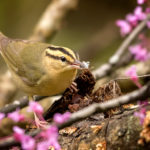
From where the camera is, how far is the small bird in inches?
147

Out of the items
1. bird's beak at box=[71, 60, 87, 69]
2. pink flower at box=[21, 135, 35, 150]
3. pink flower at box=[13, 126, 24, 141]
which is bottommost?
pink flower at box=[21, 135, 35, 150]

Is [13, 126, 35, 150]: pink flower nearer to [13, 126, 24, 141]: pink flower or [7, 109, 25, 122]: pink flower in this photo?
[13, 126, 24, 141]: pink flower

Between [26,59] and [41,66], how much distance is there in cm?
33

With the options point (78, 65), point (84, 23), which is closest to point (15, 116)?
point (78, 65)

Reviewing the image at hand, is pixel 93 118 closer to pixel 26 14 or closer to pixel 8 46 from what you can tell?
pixel 8 46

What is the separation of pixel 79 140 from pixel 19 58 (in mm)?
1735

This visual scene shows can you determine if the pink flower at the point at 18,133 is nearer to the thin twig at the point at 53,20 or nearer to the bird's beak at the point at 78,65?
the bird's beak at the point at 78,65

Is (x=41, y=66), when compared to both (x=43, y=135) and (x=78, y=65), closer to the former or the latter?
(x=78, y=65)

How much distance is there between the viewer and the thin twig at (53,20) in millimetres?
6289

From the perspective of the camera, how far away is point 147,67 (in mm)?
4965

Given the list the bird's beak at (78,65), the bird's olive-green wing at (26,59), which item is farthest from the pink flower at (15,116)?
the bird's olive-green wing at (26,59)

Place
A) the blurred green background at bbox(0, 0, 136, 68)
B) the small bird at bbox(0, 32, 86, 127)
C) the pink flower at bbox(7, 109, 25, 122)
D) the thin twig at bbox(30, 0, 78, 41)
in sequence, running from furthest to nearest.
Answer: the blurred green background at bbox(0, 0, 136, 68), the thin twig at bbox(30, 0, 78, 41), the small bird at bbox(0, 32, 86, 127), the pink flower at bbox(7, 109, 25, 122)

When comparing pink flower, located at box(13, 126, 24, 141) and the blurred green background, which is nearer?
pink flower, located at box(13, 126, 24, 141)

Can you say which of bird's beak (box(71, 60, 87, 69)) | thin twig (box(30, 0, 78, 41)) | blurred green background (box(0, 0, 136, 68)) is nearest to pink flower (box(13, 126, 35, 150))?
bird's beak (box(71, 60, 87, 69))
